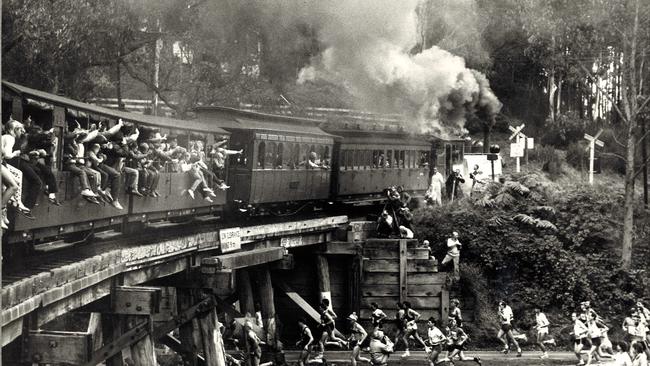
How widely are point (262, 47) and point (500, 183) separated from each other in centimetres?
973

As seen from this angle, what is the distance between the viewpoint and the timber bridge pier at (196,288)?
969 cm

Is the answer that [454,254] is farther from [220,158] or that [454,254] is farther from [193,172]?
[193,172]

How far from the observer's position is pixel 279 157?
70.5 ft

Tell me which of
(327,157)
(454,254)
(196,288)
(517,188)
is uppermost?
(327,157)

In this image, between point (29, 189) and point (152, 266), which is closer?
point (29, 189)

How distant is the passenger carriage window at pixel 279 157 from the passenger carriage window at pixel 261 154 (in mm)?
874

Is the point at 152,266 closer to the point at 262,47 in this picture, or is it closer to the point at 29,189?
the point at 29,189

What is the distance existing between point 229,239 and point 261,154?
14.2 feet

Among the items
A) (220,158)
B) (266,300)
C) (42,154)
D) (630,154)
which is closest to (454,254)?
(266,300)

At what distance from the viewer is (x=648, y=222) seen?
28328 mm

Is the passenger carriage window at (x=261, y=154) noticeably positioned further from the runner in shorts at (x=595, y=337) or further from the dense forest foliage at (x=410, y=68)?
the runner in shorts at (x=595, y=337)

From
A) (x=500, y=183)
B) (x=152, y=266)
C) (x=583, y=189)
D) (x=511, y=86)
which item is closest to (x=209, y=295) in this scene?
(x=152, y=266)

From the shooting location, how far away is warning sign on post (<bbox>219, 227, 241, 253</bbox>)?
16.1m

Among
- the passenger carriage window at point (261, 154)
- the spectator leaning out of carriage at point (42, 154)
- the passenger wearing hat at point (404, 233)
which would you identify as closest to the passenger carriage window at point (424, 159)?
the passenger wearing hat at point (404, 233)
